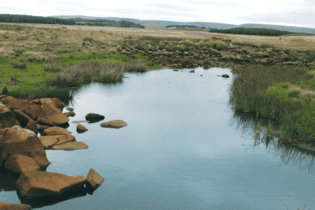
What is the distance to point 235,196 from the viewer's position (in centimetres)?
596

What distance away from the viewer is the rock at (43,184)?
5.44 m

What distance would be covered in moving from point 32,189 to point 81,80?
12.5m

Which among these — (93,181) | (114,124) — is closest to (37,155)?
(93,181)

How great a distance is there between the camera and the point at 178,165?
24.0 ft

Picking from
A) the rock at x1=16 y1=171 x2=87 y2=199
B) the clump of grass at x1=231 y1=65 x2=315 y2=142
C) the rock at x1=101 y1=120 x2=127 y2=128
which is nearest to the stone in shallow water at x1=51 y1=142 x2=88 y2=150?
the rock at x1=101 y1=120 x2=127 y2=128

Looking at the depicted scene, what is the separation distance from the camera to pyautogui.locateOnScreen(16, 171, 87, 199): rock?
5.44 metres

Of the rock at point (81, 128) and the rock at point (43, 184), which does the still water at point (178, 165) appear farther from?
the rock at point (43, 184)

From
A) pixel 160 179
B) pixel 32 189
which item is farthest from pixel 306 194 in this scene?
pixel 32 189

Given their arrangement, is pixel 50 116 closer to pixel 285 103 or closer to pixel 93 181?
pixel 93 181

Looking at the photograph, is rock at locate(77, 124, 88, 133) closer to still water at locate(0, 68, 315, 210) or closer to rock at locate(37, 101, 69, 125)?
still water at locate(0, 68, 315, 210)

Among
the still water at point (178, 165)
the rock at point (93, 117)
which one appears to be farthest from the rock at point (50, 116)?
the rock at point (93, 117)

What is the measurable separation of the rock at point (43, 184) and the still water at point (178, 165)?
0.88ft

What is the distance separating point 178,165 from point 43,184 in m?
3.34

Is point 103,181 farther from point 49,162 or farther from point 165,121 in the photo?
point 165,121
